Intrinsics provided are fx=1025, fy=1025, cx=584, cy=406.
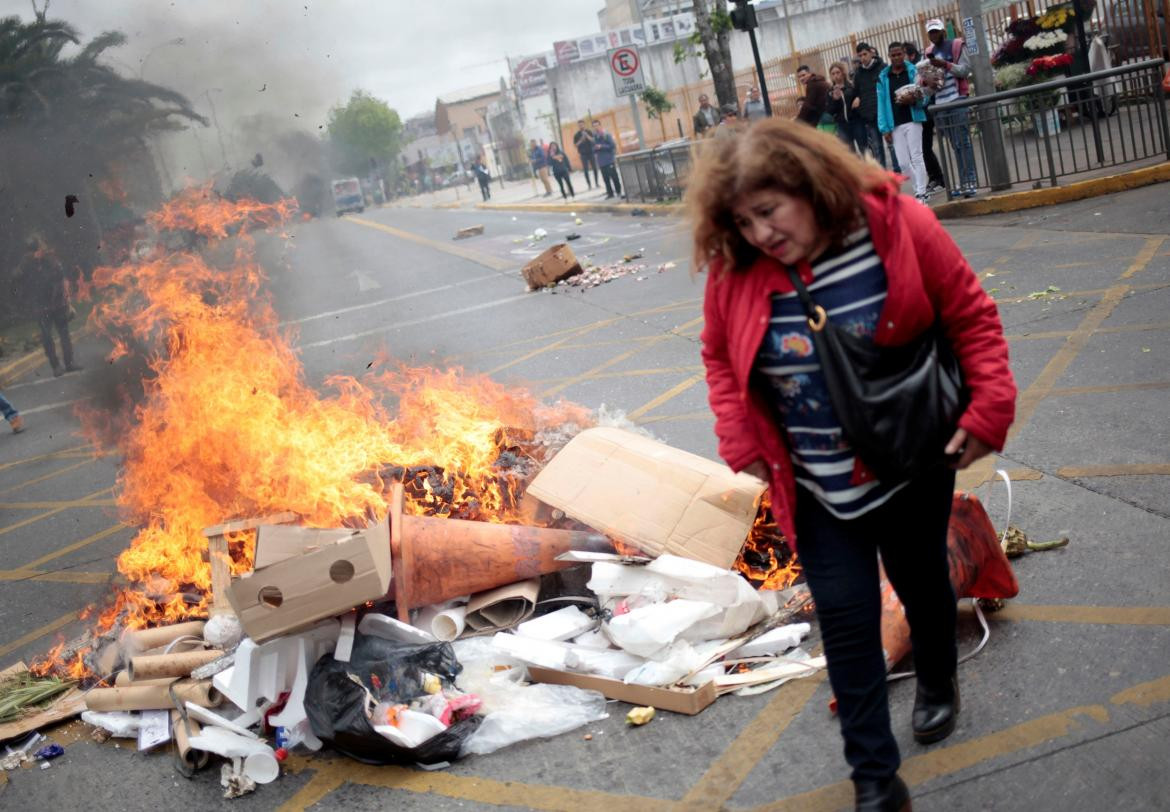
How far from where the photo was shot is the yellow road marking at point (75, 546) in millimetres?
7125

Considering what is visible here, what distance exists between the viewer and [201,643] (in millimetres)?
4340

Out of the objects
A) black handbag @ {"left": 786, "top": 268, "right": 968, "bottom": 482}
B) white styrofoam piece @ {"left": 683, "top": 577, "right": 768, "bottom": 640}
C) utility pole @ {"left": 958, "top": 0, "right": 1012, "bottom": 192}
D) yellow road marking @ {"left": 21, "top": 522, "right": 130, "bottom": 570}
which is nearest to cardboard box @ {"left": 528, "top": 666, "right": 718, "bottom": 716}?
white styrofoam piece @ {"left": 683, "top": 577, "right": 768, "bottom": 640}

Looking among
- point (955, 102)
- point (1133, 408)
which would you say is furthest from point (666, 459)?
point (955, 102)

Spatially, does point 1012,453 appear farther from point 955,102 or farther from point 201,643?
point 955,102

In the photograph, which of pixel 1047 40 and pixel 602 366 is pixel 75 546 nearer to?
pixel 602 366

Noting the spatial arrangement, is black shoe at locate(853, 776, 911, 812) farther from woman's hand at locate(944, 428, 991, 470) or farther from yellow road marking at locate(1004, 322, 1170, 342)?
yellow road marking at locate(1004, 322, 1170, 342)

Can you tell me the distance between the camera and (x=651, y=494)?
173 inches

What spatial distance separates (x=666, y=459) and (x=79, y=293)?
5.55 m

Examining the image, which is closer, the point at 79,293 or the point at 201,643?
the point at 201,643

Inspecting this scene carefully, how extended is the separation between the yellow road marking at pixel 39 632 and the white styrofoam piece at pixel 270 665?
93.9 inches

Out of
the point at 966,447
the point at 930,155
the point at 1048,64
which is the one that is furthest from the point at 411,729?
the point at 1048,64

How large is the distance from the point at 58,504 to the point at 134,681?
5.31 m

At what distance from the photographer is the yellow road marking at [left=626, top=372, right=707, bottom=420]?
7.12m

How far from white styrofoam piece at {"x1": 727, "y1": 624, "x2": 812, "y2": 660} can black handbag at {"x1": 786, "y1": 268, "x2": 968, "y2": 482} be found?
56.2 inches
